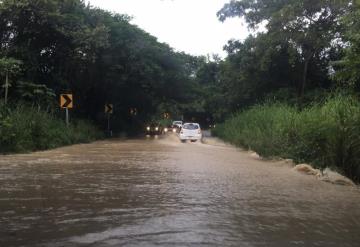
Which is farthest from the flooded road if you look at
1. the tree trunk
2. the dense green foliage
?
the tree trunk

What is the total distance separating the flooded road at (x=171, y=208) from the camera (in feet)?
21.4

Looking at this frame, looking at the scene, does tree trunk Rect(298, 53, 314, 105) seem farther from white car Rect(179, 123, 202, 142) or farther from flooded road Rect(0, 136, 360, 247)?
flooded road Rect(0, 136, 360, 247)

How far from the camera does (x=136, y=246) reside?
6.04 meters

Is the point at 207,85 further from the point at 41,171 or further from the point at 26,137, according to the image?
the point at 41,171

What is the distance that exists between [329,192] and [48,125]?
16.4m

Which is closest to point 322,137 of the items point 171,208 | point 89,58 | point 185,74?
point 171,208

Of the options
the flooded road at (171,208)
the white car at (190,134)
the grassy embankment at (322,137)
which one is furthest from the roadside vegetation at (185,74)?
the flooded road at (171,208)

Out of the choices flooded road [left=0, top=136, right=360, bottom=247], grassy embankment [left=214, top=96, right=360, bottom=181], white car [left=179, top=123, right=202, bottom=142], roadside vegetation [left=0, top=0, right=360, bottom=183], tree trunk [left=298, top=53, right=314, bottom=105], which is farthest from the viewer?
white car [left=179, top=123, right=202, bottom=142]

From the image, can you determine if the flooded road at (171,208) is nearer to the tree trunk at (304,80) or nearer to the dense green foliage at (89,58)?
the dense green foliage at (89,58)

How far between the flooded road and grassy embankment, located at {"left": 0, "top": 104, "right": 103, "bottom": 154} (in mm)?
5580

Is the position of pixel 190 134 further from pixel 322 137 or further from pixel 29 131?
pixel 322 137

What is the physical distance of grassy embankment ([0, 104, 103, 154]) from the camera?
19.6m

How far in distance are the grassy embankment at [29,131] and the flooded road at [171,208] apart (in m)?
5.58

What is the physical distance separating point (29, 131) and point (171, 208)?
14.2 m
